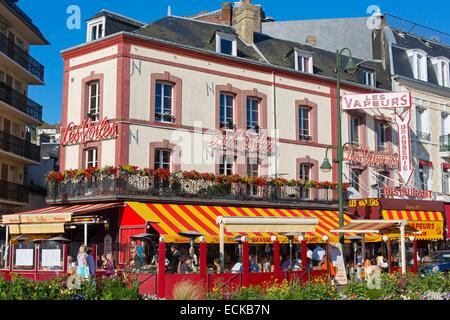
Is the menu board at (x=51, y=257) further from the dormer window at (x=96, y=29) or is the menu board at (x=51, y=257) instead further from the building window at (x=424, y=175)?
the building window at (x=424, y=175)

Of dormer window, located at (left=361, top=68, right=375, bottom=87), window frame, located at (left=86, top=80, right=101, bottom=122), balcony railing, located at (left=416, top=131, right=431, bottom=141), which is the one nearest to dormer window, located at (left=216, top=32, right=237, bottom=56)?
window frame, located at (left=86, top=80, right=101, bottom=122)

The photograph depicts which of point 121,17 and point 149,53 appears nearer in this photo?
point 149,53

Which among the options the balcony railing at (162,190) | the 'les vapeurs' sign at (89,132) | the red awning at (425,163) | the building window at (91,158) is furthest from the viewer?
the red awning at (425,163)

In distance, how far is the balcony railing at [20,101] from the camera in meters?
31.8

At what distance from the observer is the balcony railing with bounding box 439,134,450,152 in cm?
3512

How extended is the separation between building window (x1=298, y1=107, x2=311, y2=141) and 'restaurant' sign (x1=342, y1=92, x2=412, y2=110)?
1.87 meters

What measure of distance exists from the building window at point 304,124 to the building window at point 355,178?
2980mm

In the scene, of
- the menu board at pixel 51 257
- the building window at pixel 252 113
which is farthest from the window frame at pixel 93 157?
the menu board at pixel 51 257

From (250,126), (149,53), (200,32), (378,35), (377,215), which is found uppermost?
(378,35)

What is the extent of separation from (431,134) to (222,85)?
45.2ft

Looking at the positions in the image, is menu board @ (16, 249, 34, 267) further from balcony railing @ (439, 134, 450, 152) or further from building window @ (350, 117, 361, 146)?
balcony railing @ (439, 134, 450, 152)

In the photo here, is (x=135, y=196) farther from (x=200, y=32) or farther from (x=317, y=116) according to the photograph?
(x=317, y=116)
